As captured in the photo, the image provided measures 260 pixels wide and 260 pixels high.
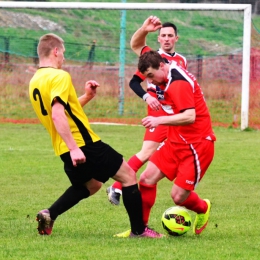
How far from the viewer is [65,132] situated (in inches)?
257

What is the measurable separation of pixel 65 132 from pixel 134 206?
3.28 ft

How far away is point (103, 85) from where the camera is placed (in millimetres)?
22703

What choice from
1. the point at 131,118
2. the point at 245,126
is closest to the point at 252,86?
the point at 245,126

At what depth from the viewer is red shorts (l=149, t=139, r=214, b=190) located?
714cm

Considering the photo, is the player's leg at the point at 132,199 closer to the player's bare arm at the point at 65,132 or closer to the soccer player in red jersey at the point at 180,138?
the soccer player in red jersey at the point at 180,138

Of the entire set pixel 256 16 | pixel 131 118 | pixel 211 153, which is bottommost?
pixel 131 118

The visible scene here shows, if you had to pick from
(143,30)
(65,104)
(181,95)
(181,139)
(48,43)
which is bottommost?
(181,139)

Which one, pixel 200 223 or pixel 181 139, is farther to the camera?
pixel 200 223

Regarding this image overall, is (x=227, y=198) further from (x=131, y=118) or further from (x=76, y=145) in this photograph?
(x=131, y=118)

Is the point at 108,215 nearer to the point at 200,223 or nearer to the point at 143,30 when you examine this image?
the point at 200,223

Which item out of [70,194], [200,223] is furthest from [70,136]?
[200,223]

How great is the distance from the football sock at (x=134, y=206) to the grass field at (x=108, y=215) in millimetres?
202

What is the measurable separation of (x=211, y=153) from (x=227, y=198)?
251 centimetres

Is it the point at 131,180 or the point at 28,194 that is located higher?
the point at 131,180
